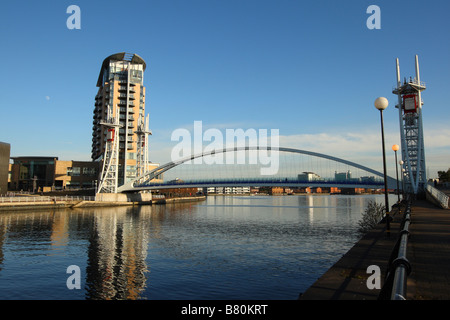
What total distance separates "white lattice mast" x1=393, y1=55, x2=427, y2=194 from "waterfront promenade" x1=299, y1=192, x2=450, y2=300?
49493 mm

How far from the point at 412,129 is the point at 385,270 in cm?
6061

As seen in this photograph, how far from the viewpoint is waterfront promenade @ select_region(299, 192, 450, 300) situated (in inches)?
313

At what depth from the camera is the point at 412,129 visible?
61.8 meters

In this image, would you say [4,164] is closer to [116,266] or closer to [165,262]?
[116,266]

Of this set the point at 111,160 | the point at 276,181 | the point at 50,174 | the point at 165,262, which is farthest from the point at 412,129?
the point at 50,174

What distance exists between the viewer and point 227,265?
19.0 meters

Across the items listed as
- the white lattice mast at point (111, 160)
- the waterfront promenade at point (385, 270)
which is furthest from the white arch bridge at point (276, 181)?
the waterfront promenade at point (385, 270)

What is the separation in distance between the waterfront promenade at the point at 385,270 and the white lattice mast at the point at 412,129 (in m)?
49.5

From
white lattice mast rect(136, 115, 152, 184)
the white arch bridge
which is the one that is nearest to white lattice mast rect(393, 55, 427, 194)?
the white arch bridge

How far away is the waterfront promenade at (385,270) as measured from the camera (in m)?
7.95
